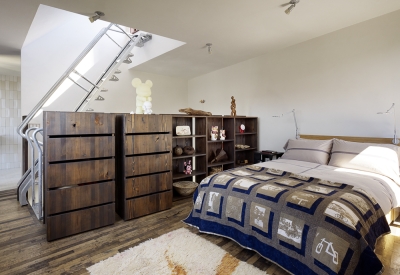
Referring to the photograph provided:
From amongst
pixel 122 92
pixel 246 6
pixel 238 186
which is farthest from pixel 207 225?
pixel 122 92

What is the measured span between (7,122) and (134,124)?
5159 mm

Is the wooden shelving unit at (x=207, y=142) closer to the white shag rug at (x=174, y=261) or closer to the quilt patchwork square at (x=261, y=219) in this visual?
the white shag rug at (x=174, y=261)

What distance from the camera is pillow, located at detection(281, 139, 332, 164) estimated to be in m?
2.88

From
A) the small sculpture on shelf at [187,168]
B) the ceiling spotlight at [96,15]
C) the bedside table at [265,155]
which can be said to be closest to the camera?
the ceiling spotlight at [96,15]

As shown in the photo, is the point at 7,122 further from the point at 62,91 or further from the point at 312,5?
the point at 312,5

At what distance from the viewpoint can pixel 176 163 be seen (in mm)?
3490

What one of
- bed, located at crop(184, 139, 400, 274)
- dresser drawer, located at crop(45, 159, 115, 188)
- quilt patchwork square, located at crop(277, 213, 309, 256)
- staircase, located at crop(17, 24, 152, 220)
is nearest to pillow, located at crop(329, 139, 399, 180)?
bed, located at crop(184, 139, 400, 274)

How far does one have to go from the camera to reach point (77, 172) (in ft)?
7.48

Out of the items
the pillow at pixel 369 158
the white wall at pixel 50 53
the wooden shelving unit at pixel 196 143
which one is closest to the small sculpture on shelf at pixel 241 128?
the wooden shelving unit at pixel 196 143

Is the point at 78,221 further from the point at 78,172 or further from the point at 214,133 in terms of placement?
the point at 214,133

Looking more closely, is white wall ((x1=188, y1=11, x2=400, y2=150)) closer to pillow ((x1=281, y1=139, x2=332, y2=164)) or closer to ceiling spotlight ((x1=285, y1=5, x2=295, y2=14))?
pillow ((x1=281, y1=139, x2=332, y2=164))

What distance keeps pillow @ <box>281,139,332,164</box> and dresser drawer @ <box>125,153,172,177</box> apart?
1.73 meters

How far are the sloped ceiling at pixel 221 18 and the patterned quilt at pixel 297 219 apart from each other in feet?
6.14

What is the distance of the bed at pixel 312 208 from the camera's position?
141cm
